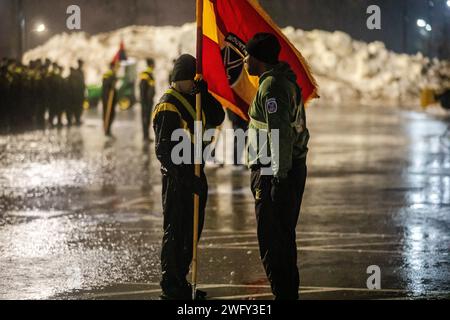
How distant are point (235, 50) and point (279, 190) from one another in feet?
4.86

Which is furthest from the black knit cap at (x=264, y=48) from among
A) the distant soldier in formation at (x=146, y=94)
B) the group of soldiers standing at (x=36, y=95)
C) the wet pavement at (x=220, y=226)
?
the group of soldiers standing at (x=36, y=95)

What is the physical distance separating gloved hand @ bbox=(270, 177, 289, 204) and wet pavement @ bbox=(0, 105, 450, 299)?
0.98 metres

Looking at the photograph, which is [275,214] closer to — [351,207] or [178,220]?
[178,220]

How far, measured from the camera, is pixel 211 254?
10438 millimetres

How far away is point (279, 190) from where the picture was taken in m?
7.80

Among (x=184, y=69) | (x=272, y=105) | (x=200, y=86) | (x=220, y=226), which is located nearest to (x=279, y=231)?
(x=272, y=105)

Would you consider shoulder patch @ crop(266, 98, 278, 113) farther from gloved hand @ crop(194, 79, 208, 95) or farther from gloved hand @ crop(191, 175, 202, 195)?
gloved hand @ crop(191, 175, 202, 195)

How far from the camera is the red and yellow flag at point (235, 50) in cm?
866

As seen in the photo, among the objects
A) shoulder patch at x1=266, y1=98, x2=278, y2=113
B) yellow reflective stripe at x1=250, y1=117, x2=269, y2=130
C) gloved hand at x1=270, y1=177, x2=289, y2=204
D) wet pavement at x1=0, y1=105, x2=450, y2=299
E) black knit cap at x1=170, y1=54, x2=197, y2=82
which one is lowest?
wet pavement at x1=0, y1=105, x2=450, y2=299

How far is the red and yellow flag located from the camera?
8.66m

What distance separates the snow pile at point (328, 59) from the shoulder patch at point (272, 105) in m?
44.7

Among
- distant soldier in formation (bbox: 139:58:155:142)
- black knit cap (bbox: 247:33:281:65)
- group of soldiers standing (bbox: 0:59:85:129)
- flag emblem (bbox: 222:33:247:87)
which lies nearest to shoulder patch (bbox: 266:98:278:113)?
black knit cap (bbox: 247:33:281:65)

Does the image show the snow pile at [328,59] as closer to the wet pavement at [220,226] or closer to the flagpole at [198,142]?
the wet pavement at [220,226]

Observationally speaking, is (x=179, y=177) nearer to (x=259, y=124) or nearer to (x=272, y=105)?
(x=259, y=124)
